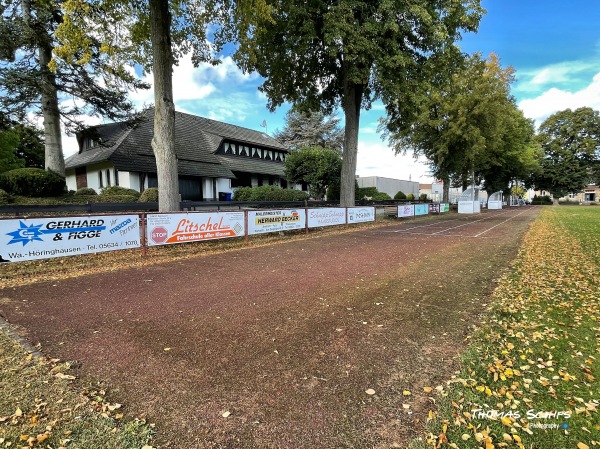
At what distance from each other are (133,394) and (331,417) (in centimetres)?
173

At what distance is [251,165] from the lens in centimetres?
3250

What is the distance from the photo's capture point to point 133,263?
27.7 ft

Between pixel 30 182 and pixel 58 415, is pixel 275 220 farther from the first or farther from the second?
pixel 30 182

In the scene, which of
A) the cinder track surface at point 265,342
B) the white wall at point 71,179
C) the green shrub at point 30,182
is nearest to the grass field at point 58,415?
the cinder track surface at point 265,342

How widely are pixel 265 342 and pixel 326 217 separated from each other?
13.0 metres

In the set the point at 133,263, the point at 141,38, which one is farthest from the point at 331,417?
the point at 141,38

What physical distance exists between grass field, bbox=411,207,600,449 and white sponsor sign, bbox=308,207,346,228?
10486 millimetres

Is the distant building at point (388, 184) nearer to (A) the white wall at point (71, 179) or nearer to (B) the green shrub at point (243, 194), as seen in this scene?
(B) the green shrub at point (243, 194)

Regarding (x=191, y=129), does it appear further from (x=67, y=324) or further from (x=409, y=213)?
(x=67, y=324)

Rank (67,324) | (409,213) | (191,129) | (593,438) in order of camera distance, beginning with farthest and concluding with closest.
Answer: (191,129), (409,213), (67,324), (593,438)

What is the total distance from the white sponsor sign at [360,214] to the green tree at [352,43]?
0.87 meters

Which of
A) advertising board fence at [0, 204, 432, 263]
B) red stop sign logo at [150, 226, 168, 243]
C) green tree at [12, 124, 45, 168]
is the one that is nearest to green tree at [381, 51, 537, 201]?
advertising board fence at [0, 204, 432, 263]

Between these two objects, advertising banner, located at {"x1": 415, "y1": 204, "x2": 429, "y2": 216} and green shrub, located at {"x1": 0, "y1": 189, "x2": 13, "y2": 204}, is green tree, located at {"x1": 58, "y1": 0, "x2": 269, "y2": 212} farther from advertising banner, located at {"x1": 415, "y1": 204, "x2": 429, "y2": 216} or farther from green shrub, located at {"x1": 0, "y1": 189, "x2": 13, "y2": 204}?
advertising banner, located at {"x1": 415, "y1": 204, "x2": 429, "y2": 216}

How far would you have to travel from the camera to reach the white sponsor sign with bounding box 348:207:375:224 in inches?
735
